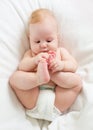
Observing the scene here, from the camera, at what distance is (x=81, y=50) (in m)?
1.29

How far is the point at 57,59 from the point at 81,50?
0.17 meters

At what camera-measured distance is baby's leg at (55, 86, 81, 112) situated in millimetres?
1145

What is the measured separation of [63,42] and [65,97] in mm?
284

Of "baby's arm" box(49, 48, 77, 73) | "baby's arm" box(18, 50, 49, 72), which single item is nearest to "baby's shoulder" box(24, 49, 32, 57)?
"baby's arm" box(18, 50, 49, 72)

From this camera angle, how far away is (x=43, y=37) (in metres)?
1.21

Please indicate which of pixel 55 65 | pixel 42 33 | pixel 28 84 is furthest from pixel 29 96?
pixel 42 33

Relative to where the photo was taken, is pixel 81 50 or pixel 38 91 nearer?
pixel 38 91

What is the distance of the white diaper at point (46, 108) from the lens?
1128 mm

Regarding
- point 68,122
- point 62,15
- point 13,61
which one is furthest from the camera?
point 62,15

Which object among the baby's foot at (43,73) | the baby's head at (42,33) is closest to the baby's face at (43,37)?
the baby's head at (42,33)

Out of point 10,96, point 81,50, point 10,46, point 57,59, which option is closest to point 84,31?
point 81,50

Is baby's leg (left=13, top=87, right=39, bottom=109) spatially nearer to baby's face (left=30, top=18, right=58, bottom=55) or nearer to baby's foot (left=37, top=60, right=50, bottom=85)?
baby's foot (left=37, top=60, right=50, bottom=85)

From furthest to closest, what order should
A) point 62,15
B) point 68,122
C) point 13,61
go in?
point 62,15, point 13,61, point 68,122

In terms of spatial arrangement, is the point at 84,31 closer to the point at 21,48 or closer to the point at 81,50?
the point at 81,50
